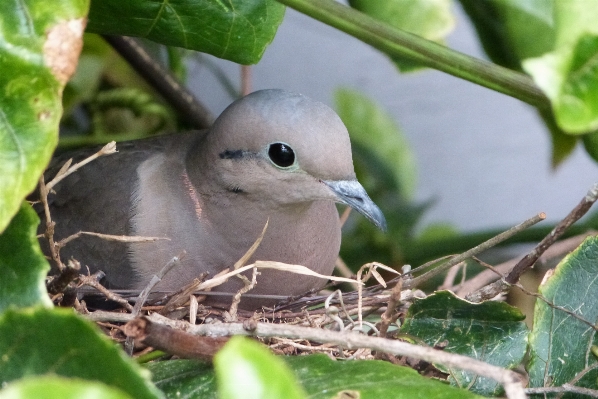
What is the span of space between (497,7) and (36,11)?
806 millimetres

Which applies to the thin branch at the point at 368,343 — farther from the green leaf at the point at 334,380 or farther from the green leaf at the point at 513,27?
the green leaf at the point at 513,27

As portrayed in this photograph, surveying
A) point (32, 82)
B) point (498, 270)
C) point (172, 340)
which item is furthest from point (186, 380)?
point (498, 270)

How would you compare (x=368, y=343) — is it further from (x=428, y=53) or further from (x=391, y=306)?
(x=428, y=53)

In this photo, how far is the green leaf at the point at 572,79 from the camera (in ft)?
1.88

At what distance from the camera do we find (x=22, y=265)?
69cm

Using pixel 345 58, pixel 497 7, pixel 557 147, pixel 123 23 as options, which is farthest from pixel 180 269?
pixel 345 58

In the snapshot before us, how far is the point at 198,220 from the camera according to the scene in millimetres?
1224

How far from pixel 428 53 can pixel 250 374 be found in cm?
62

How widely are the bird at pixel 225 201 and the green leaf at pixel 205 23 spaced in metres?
0.13

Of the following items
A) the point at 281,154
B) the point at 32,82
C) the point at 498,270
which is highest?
the point at 32,82

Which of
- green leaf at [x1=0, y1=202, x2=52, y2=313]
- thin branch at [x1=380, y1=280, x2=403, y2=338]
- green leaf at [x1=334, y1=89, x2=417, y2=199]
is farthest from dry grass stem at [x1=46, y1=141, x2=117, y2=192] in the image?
green leaf at [x1=334, y1=89, x2=417, y2=199]

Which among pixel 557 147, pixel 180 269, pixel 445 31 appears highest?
pixel 445 31

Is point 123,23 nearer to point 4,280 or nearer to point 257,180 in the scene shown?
point 257,180

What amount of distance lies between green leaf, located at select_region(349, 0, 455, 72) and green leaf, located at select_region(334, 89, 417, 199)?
89 cm
